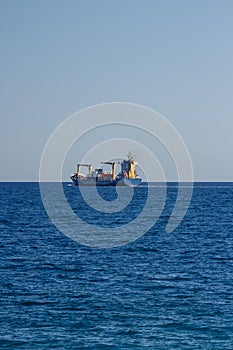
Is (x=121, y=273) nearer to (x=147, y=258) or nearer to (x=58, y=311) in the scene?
(x=147, y=258)

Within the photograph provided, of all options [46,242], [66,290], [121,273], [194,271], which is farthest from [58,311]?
[46,242]

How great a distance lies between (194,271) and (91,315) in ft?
49.1

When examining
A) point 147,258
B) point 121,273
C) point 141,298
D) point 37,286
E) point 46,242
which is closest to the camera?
point 141,298

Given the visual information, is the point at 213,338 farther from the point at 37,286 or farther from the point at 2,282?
the point at 2,282

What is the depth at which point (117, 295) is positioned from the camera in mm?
37156

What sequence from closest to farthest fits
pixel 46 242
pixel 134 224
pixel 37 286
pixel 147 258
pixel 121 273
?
pixel 37 286 → pixel 121 273 → pixel 147 258 → pixel 46 242 → pixel 134 224

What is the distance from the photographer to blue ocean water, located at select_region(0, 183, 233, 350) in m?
29.0

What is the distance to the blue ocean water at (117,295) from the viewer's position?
2902cm

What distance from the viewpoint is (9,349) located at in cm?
2733

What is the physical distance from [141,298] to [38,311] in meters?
6.92

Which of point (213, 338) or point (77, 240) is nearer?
point (213, 338)

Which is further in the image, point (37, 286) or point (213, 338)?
point (37, 286)

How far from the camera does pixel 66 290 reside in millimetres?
38656

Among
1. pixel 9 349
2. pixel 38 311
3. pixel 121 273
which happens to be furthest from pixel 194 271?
pixel 9 349
